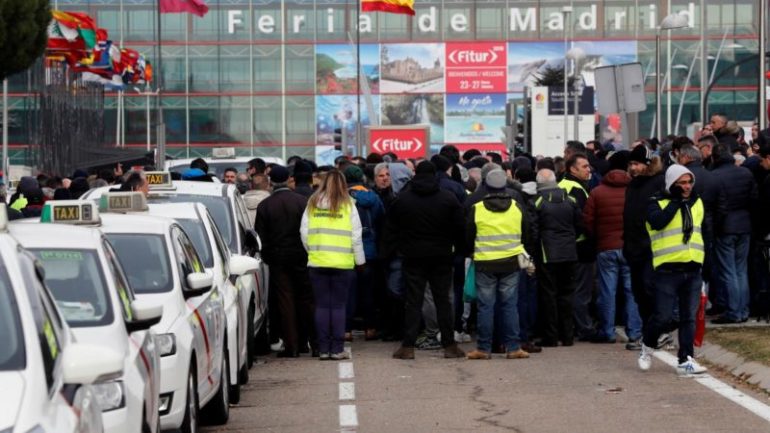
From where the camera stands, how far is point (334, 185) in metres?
16.2

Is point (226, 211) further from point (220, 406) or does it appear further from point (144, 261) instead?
point (144, 261)

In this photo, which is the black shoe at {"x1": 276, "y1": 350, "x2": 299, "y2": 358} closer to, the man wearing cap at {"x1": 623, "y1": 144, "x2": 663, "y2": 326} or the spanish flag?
the man wearing cap at {"x1": 623, "y1": 144, "x2": 663, "y2": 326}

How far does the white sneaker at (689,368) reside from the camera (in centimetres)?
1406

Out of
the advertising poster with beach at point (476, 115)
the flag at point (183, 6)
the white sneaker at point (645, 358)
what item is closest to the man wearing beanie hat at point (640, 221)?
the white sneaker at point (645, 358)

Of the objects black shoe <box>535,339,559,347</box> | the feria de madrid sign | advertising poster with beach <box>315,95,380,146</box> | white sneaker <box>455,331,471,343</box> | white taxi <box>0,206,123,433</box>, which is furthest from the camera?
advertising poster with beach <box>315,95,380,146</box>

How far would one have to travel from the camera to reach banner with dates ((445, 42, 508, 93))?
98125mm

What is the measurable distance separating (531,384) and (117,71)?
50.4 metres

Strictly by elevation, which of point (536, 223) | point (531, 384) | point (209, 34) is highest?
point (209, 34)

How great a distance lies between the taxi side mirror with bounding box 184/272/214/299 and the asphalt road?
140cm

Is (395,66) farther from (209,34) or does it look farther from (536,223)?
(536,223)

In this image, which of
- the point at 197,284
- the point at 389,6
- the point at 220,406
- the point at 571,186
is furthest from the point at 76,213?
the point at 389,6

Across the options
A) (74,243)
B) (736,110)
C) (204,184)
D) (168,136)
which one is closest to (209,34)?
(168,136)

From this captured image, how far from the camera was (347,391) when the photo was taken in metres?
13.8

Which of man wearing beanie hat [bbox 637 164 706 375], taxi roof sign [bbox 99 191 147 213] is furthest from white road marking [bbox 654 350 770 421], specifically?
taxi roof sign [bbox 99 191 147 213]
